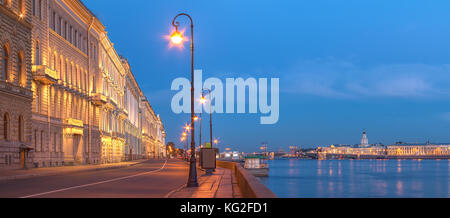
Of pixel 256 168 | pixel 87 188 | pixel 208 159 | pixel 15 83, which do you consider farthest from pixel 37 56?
pixel 256 168

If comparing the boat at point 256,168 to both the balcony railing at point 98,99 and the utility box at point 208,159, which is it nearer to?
the balcony railing at point 98,99

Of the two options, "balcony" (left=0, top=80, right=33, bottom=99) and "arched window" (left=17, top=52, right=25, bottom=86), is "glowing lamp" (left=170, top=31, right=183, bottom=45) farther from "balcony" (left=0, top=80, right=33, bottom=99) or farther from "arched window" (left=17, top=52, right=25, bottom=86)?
"arched window" (left=17, top=52, right=25, bottom=86)

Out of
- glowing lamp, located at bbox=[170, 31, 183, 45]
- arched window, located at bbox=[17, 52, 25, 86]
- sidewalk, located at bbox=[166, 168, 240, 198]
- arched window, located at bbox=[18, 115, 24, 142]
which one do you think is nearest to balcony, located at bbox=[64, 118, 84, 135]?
arched window, located at bbox=[18, 115, 24, 142]

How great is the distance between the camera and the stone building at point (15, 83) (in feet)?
126

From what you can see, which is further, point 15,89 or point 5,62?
point 15,89

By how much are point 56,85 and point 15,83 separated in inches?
429

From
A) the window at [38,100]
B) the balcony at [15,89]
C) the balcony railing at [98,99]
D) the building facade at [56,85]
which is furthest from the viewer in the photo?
the balcony railing at [98,99]

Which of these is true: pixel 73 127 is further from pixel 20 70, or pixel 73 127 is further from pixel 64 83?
pixel 20 70

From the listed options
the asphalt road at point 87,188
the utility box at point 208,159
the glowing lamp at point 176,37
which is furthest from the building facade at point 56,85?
the glowing lamp at point 176,37

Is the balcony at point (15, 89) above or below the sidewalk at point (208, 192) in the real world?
above

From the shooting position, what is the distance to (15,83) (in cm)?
4028
